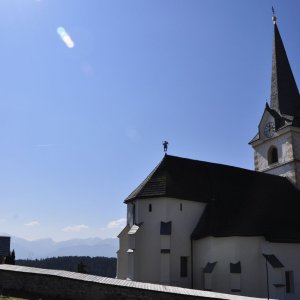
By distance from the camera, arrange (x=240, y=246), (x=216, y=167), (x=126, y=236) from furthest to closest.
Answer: (x=216, y=167), (x=126, y=236), (x=240, y=246)

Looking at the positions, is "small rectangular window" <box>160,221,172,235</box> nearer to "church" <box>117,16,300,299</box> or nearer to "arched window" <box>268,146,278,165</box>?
"church" <box>117,16,300,299</box>

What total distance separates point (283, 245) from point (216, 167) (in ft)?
27.3

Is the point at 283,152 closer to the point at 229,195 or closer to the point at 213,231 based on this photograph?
the point at 229,195

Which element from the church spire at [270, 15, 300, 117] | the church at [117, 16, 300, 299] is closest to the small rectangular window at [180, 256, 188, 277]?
the church at [117, 16, 300, 299]

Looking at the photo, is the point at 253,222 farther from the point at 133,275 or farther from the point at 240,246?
the point at 133,275

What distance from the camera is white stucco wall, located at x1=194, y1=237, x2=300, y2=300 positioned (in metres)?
24.9

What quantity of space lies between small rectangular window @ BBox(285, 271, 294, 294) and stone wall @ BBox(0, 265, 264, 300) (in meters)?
14.6

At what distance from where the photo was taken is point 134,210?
2852cm

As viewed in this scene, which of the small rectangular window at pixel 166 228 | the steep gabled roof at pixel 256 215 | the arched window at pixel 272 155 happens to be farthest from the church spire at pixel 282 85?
the small rectangular window at pixel 166 228

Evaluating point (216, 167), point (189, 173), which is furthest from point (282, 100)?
point (189, 173)

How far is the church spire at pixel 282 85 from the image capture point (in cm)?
3706

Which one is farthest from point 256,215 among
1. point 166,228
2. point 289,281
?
point 166,228

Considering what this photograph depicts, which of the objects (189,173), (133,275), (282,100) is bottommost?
(133,275)

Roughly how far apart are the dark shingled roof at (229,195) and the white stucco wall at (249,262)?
622mm
